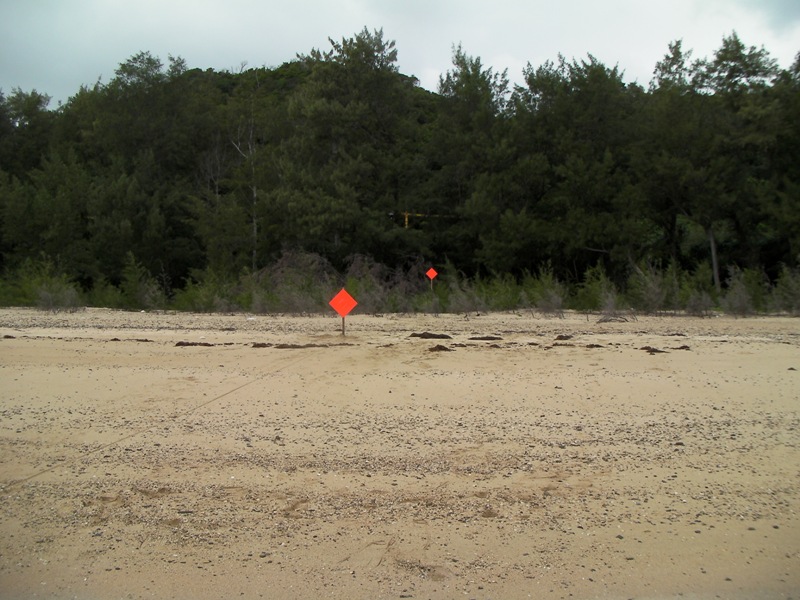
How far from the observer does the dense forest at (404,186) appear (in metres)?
29.2

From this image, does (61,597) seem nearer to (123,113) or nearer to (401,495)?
(401,495)

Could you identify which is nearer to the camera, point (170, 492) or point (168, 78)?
point (170, 492)

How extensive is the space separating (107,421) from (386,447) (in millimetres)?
3139

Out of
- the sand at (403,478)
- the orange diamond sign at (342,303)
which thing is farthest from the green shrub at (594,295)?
the sand at (403,478)

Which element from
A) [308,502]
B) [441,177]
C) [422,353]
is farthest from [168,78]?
[308,502]

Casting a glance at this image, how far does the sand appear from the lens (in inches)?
170

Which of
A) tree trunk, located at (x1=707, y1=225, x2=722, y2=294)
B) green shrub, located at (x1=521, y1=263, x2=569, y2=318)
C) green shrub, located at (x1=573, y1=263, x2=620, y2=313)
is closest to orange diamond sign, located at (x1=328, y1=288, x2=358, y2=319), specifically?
green shrub, located at (x1=521, y1=263, x2=569, y2=318)

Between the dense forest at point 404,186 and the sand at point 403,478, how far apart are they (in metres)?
14.3

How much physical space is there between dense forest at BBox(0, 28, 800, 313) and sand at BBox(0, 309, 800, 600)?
14.3m

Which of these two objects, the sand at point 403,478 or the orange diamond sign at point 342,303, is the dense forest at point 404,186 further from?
the sand at point 403,478

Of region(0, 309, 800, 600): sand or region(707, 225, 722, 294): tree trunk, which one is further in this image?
region(707, 225, 722, 294): tree trunk

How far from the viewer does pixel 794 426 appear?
22.8 feet

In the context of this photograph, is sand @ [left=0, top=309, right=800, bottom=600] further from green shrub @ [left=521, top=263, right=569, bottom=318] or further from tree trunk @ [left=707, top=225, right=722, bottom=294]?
tree trunk @ [left=707, top=225, right=722, bottom=294]

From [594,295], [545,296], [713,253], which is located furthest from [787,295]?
[713,253]
